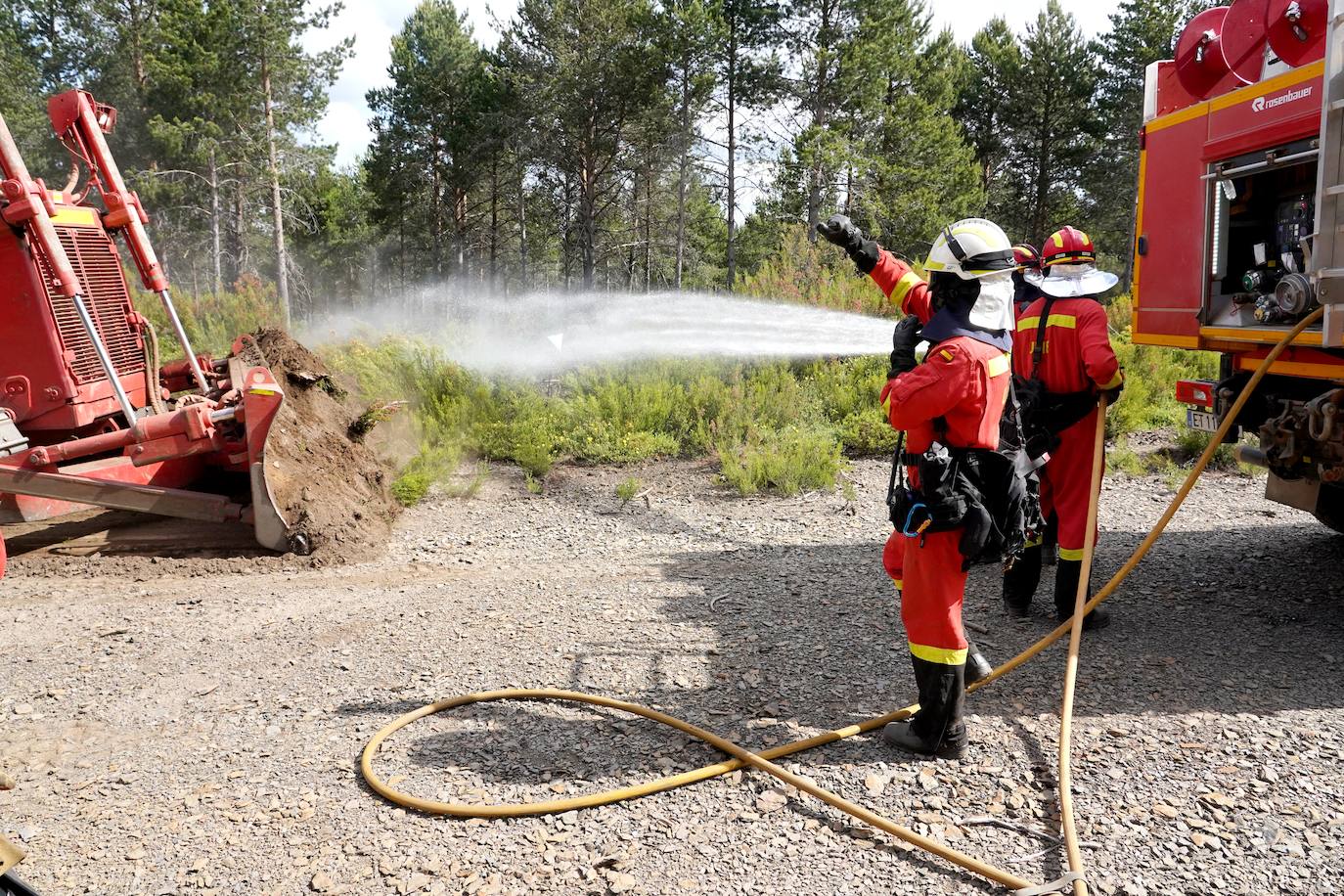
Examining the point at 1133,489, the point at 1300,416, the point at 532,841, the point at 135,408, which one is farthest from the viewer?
the point at 1133,489

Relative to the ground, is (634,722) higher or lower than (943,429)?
lower

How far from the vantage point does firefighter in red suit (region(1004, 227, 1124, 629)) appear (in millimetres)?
4477

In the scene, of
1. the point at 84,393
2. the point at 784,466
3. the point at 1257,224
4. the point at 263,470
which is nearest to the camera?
the point at 1257,224

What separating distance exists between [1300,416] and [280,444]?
630 cm

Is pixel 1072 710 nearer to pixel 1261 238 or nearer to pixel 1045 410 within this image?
pixel 1045 410

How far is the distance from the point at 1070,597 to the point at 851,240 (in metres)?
2.40

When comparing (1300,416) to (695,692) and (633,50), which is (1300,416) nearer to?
(695,692)

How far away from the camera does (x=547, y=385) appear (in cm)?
1002

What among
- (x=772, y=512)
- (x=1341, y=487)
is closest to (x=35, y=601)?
(x=772, y=512)

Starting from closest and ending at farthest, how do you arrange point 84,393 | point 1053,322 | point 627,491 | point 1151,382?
1. point 1053,322
2. point 84,393
3. point 627,491
4. point 1151,382

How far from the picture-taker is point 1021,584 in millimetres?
4875

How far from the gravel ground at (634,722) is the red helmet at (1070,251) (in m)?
2.03

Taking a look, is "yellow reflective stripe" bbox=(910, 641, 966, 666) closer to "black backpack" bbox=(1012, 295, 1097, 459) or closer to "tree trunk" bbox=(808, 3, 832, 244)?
"black backpack" bbox=(1012, 295, 1097, 459)

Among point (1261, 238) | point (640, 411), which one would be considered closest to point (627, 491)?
point (640, 411)
